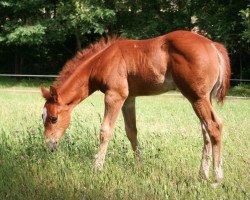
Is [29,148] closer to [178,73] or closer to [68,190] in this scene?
[68,190]

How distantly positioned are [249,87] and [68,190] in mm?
18914

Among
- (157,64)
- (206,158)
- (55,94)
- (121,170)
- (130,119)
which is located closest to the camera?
(121,170)

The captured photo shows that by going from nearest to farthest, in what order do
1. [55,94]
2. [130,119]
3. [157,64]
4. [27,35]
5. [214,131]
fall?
[214,131] < [157,64] < [55,94] < [130,119] < [27,35]

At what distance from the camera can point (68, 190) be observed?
453cm

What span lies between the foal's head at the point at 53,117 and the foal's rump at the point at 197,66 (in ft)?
5.50

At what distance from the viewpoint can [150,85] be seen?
609 cm

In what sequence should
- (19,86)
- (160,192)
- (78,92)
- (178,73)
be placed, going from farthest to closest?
(19,86)
(78,92)
(178,73)
(160,192)

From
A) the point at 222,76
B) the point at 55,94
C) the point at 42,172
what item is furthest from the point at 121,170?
the point at 222,76

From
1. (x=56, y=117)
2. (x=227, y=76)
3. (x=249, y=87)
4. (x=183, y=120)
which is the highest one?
(x=227, y=76)

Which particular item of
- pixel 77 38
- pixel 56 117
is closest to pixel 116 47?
pixel 56 117

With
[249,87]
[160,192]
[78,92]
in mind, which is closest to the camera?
[160,192]

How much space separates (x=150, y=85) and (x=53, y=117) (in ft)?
4.64

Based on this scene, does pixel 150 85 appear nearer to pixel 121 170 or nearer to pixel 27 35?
pixel 121 170

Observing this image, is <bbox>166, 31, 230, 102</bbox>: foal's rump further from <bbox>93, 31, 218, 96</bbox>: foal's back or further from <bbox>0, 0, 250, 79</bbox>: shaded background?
<bbox>0, 0, 250, 79</bbox>: shaded background
